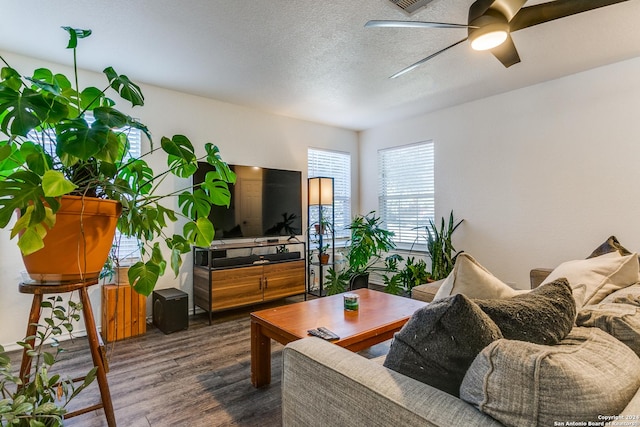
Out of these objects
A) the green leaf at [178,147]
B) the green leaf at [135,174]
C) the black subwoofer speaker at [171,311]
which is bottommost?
the black subwoofer speaker at [171,311]

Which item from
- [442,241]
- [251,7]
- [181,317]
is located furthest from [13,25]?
[442,241]

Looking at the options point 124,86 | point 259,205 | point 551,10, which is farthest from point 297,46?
point 259,205

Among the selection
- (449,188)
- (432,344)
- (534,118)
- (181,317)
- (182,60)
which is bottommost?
(181,317)

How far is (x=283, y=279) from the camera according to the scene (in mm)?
3912

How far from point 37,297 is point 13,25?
8.00 feet

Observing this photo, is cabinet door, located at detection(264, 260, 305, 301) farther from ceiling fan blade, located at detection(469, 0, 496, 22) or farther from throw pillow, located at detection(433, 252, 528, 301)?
ceiling fan blade, located at detection(469, 0, 496, 22)

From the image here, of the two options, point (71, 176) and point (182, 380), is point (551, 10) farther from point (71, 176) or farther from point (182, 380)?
point (182, 380)

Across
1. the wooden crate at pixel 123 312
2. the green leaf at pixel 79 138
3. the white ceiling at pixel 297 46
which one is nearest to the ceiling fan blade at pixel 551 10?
the white ceiling at pixel 297 46

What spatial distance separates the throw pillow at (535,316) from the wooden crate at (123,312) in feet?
10.0

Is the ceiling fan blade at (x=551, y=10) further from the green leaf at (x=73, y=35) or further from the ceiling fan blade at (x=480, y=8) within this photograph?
the green leaf at (x=73, y=35)

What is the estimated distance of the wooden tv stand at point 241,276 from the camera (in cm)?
338

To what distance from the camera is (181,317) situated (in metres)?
3.18

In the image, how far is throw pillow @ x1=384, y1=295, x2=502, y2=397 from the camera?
2.74ft

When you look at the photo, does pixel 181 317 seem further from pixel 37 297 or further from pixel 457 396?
pixel 457 396
